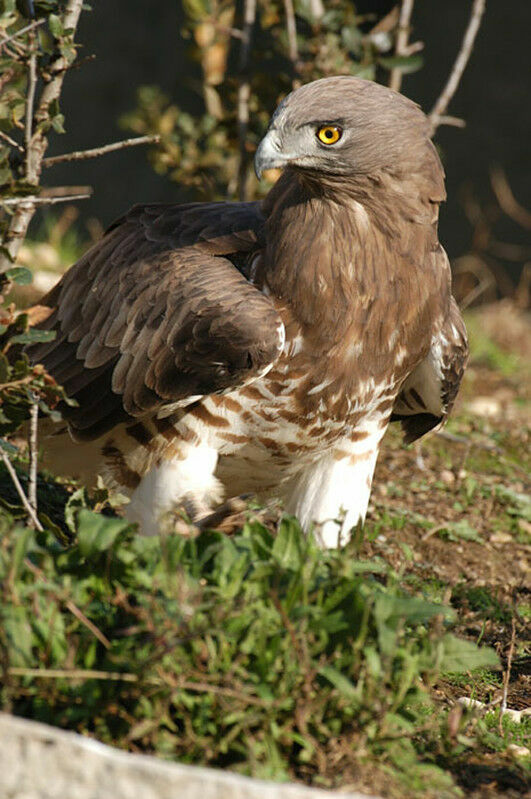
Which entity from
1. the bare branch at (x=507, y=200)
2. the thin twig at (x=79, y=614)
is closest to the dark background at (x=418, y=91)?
the bare branch at (x=507, y=200)

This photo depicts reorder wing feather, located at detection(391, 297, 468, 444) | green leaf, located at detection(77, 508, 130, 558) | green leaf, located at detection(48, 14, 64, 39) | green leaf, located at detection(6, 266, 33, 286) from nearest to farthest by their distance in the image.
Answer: green leaf, located at detection(77, 508, 130, 558) → green leaf, located at detection(6, 266, 33, 286) → green leaf, located at detection(48, 14, 64, 39) → wing feather, located at detection(391, 297, 468, 444)

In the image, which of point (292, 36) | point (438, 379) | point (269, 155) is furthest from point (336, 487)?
point (292, 36)

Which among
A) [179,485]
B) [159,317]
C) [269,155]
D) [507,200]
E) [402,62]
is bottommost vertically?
[507,200]

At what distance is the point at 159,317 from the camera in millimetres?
3953

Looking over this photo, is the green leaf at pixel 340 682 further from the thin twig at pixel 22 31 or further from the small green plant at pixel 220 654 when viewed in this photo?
the thin twig at pixel 22 31

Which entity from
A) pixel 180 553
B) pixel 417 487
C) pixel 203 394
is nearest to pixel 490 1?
pixel 417 487

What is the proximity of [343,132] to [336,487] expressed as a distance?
134 cm

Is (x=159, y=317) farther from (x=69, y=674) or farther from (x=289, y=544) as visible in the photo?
(x=69, y=674)

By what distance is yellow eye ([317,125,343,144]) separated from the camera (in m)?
3.52

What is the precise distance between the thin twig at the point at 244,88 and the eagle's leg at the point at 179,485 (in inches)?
99.6

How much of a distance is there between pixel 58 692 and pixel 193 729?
320 millimetres

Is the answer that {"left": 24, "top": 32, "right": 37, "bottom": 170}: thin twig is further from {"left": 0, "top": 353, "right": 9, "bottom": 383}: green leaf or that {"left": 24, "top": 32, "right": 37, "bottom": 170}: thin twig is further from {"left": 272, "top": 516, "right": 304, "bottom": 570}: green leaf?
{"left": 272, "top": 516, "right": 304, "bottom": 570}: green leaf

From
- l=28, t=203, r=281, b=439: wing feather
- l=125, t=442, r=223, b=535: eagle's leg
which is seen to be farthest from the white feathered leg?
l=28, t=203, r=281, b=439: wing feather

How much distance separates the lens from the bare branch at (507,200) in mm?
9961
